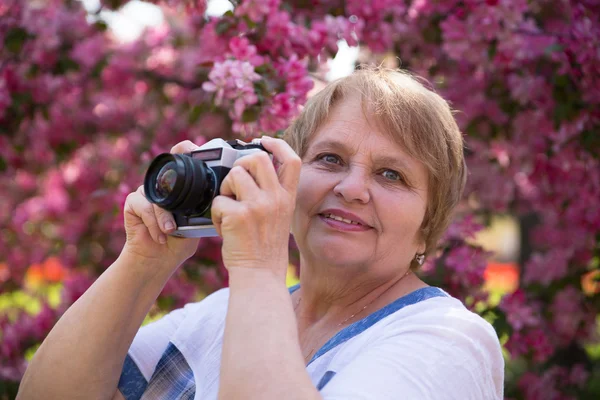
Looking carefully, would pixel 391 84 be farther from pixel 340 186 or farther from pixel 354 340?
pixel 354 340

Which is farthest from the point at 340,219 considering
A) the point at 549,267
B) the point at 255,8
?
the point at 549,267

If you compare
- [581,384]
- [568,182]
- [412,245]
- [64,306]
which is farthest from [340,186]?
[581,384]

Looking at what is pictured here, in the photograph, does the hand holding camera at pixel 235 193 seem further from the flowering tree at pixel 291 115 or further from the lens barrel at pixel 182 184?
the flowering tree at pixel 291 115

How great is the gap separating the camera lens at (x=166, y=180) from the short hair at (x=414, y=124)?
483 millimetres

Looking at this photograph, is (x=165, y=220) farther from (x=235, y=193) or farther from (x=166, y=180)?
(x=235, y=193)

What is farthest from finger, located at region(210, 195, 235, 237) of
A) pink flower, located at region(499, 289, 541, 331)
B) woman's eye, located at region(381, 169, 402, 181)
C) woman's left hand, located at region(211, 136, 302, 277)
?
pink flower, located at region(499, 289, 541, 331)

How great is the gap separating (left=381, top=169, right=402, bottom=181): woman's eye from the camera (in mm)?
373

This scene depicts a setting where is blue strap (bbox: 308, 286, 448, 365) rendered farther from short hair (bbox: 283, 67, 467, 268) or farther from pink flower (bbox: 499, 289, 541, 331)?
pink flower (bbox: 499, 289, 541, 331)

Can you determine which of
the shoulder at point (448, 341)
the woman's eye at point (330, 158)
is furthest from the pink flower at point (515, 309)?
the woman's eye at point (330, 158)

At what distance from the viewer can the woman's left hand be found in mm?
1477

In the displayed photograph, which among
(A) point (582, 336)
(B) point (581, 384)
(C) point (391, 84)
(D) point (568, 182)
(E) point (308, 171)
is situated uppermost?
(C) point (391, 84)

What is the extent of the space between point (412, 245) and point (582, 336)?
232 cm

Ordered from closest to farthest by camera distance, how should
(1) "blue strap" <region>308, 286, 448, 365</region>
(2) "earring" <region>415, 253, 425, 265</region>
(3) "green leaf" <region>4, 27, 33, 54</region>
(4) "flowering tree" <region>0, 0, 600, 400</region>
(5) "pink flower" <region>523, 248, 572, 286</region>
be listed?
(1) "blue strap" <region>308, 286, 448, 365</region> → (2) "earring" <region>415, 253, 425, 265</region> → (4) "flowering tree" <region>0, 0, 600, 400</region> → (3) "green leaf" <region>4, 27, 33, 54</region> → (5) "pink flower" <region>523, 248, 572, 286</region>

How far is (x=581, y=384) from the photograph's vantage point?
3.89m
